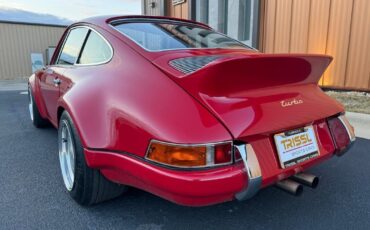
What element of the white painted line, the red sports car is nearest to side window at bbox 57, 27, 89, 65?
the red sports car

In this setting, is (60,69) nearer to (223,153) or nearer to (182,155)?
(182,155)

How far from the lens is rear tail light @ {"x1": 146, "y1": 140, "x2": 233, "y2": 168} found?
143cm

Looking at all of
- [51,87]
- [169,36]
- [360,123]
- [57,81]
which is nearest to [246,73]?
[169,36]

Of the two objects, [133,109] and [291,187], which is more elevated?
[133,109]

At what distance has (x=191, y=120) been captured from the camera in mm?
1468

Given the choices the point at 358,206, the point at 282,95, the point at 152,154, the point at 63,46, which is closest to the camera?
the point at 152,154

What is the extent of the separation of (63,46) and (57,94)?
2.70 feet

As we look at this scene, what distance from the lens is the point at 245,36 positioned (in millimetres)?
7395

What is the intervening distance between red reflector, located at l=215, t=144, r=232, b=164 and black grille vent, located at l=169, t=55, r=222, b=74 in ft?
1.46

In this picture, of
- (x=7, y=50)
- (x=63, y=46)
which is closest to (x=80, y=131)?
(x=63, y=46)

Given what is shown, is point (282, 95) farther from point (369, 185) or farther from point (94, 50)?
point (94, 50)

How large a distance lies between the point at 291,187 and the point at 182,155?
72cm

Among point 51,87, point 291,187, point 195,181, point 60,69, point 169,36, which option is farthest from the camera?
point 51,87

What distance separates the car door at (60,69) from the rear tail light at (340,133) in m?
2.03
